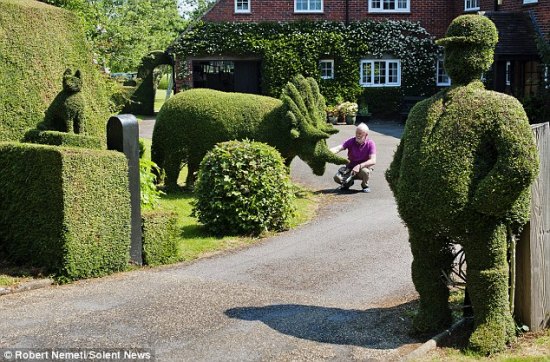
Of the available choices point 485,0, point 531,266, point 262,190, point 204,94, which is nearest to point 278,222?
point 262,190

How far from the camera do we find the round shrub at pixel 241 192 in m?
11.9

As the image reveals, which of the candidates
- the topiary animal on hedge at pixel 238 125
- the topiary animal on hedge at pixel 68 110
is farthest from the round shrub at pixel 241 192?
the topiary animal on hedge at pixel 238 125

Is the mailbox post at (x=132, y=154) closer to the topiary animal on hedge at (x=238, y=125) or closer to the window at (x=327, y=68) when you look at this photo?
the topiary animal on hedge at (x=238, y=125)

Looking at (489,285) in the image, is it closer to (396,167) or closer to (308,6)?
(396,167)

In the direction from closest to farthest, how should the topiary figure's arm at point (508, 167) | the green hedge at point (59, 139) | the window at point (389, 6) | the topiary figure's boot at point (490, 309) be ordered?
the topiary figure's arm at point (508, 167) → the topiary figure's boot at point (490, 309) → the green hedge at point (59, 139) → the window at point (389, 6)

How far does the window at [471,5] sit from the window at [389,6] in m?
2.62

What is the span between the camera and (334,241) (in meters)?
11.4

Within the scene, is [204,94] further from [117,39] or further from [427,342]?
[427,342]

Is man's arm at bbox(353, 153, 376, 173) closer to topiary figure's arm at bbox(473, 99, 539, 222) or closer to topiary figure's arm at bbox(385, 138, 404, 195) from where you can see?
topiary figure's arm at bbox(385, 138, 404, 195)

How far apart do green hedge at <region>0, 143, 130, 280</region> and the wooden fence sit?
4.86 meters

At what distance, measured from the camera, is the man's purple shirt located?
16062 mm

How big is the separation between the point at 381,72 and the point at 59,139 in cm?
2408

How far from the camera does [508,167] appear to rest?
5.90 metres

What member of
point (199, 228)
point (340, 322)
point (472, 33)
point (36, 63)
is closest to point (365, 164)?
point (199, 228)
